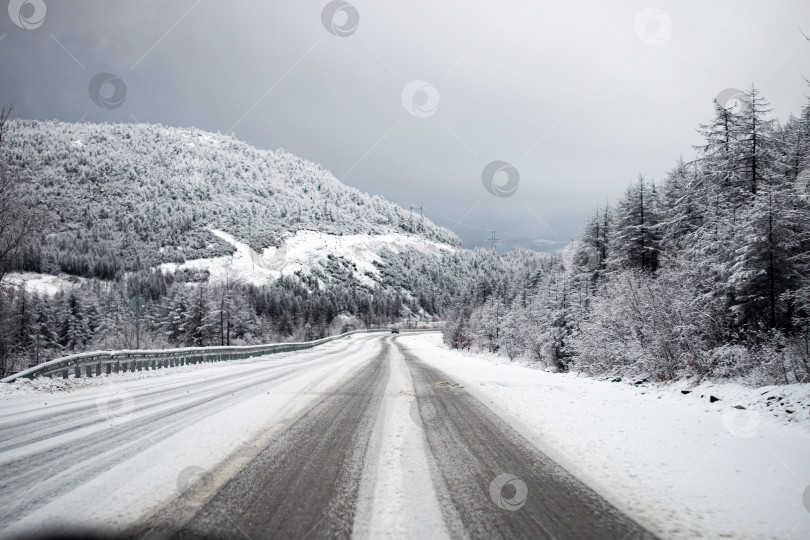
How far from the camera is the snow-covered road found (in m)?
2.69

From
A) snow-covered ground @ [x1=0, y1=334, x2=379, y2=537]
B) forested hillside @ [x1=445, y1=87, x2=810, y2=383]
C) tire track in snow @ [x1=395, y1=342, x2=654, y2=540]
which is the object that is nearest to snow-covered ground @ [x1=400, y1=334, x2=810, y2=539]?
tire track in snow @ [x1=395, y1=342, x2=654, y2=540]

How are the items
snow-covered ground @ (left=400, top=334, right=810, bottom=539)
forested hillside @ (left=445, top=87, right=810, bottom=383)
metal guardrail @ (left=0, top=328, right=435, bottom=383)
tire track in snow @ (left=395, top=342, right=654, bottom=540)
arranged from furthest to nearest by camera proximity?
metal guardrail @ (left=0, top=328, right=435, bottom=383)
forested hillside @ (left=445, top=87, right=810, bottom=383)
snow-covered ground @ (left=400, top=334, right=810, bottom=539)
tire track in snow @ (left=395, top=342, right=654, bottom=540)

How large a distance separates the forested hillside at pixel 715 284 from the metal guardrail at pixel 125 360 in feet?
57.0

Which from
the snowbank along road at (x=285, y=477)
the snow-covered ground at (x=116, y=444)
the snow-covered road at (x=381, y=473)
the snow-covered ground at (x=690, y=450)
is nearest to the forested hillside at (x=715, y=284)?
the snow-covered ground at (x=690, y=450)

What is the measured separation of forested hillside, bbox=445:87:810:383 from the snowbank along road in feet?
24.5

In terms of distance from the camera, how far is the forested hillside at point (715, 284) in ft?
34.6

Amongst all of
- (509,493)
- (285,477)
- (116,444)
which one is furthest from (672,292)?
(116,444)

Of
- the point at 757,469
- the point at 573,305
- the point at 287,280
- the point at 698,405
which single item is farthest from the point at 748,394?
the point at 287,280

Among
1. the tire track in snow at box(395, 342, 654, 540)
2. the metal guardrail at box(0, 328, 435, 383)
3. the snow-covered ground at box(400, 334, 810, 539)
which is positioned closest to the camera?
the tire track in snow at box(395, 342, 654, 540)

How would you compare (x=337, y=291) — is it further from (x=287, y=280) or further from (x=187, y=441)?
(x=187, y=441)

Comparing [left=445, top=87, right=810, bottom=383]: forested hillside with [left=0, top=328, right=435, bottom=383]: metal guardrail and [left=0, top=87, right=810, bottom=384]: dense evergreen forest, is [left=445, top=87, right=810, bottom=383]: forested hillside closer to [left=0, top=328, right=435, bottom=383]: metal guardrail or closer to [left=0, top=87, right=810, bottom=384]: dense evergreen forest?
[left=0, top=87, right=810, bottom=384]: dense evergreen forest

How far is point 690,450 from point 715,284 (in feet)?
37.0

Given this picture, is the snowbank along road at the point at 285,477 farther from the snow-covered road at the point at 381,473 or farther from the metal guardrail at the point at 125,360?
the metal guardrail at the point at 125,360

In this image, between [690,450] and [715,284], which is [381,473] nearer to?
[690,450]
